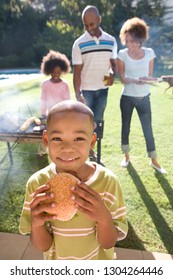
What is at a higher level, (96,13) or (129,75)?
(96,13)

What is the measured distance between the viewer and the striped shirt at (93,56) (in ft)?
11.2

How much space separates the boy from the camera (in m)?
0.99

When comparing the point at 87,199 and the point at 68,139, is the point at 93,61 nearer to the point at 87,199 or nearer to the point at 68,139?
the point at 68,139

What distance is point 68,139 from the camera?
1029 millimetres

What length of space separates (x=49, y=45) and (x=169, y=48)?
27.4 ft

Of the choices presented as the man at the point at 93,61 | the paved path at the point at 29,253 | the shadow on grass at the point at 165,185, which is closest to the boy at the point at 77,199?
the paved path at the point at 29,253

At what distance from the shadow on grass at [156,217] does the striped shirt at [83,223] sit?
1302 mm

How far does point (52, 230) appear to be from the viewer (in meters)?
1.22

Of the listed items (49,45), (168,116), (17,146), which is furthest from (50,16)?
(17,146)

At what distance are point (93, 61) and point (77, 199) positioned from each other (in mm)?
2830

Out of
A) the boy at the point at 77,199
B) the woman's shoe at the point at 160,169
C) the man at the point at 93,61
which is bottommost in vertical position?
the woman's shoe at the point at 160,169

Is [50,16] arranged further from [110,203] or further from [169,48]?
[110,203]

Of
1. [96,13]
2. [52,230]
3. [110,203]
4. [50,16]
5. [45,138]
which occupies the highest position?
[50,16]

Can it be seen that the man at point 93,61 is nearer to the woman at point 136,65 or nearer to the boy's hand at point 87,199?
the woman at point 136,65
